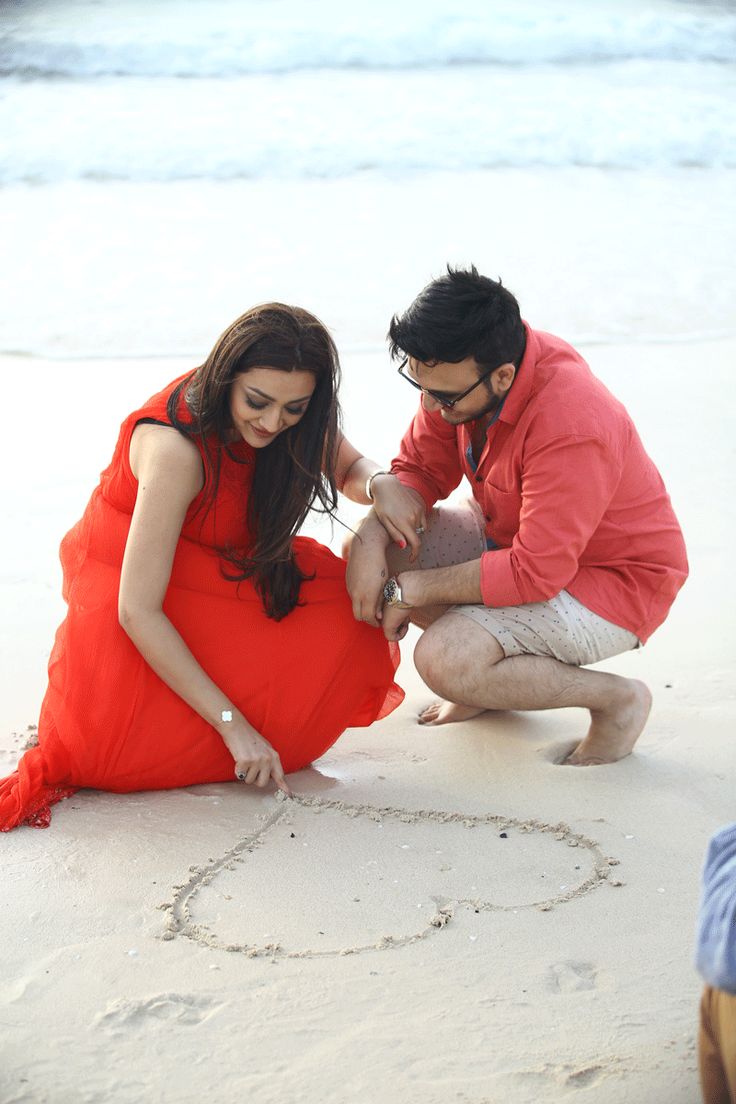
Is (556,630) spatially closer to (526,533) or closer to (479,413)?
(526,533)

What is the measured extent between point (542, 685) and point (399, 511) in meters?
0.56

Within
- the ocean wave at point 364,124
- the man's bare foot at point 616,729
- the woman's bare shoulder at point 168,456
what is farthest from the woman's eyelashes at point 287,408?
the ocean wave at point 364,124

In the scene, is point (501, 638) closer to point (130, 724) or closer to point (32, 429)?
point (130, 724)

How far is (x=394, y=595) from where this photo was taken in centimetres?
290

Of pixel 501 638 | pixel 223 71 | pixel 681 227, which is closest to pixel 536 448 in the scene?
pixel 501 638

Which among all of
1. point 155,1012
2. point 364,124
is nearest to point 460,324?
point 155,1012

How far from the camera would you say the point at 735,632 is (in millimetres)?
3559

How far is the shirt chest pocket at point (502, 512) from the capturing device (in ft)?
9.45

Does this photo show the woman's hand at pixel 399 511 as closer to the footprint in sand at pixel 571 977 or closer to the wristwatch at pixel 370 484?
the wristwatch at pixel 370 484

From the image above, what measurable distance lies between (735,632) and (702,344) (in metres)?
3.47

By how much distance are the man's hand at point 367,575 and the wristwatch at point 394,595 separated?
15mm

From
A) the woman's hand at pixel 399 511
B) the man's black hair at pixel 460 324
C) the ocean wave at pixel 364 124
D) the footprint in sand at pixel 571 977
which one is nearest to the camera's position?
the footprint in sand at pixel 571 977

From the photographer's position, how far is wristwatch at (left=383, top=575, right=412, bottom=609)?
2879 millimetres

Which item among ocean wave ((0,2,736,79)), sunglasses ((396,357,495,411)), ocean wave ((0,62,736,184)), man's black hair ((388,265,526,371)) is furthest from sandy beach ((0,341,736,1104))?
ocean wave ((0,2,736,79))
